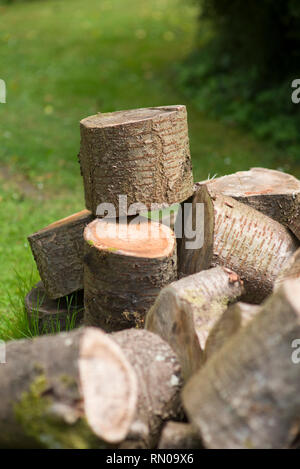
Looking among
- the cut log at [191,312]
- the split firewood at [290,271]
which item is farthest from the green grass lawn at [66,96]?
the split firewood at [290,271]

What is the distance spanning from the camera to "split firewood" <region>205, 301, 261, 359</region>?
2092 millimetres

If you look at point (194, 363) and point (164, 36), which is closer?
point (194, 363)

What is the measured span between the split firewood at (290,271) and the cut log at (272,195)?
42 centimetres

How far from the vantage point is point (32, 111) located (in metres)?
8.12

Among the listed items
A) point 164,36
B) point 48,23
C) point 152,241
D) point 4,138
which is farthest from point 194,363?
point 48,23

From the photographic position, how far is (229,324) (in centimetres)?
216

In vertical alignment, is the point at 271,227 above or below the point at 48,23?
below

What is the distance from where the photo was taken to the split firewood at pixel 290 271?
2637mm

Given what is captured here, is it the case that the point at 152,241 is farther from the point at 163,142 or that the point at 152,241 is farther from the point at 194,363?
the point at 194,363

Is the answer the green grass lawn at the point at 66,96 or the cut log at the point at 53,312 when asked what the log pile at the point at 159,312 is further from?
the green grass lawn at the point at 66,96

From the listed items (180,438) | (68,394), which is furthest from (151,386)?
(68,394)

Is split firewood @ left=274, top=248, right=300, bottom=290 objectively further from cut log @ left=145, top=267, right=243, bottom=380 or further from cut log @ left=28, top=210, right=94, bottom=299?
cut log @ left=28, top=210, right=94, bottom=299
